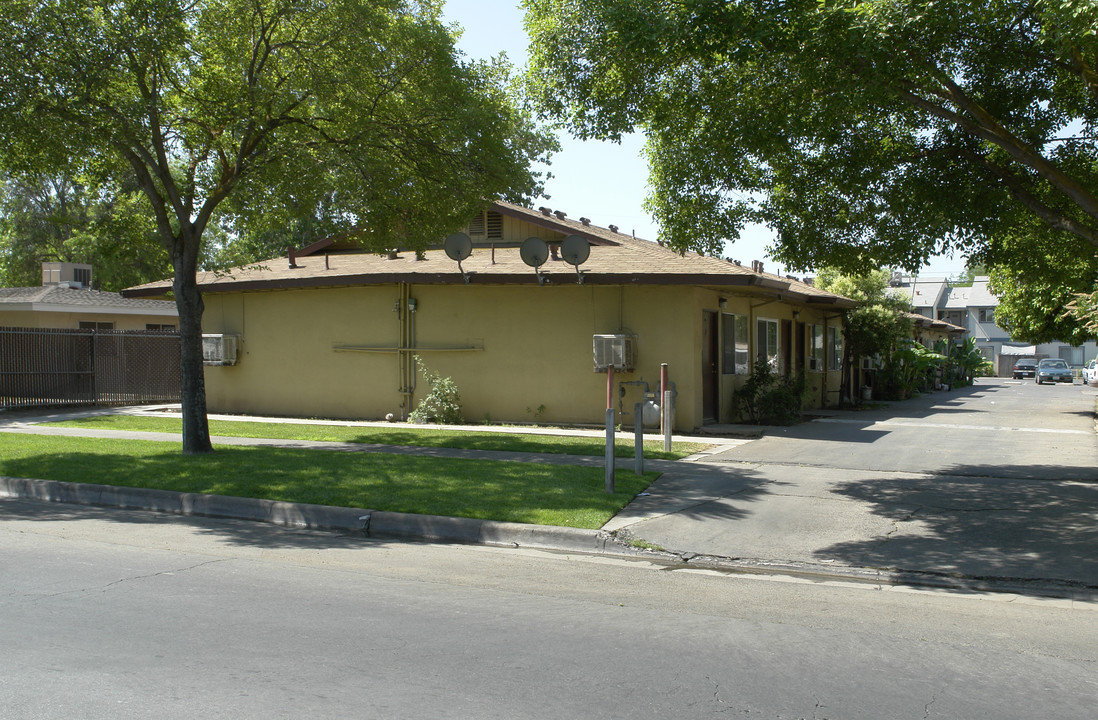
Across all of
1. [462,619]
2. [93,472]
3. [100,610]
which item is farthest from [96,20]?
[462,619]

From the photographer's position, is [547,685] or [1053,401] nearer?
[547,685]

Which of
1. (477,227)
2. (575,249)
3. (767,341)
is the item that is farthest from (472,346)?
(767,341)

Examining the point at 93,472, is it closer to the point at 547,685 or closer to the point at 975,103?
the point at 547,685

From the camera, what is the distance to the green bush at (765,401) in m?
17.7

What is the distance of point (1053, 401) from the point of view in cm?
2858

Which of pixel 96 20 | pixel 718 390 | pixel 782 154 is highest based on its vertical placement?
pixel 96 20

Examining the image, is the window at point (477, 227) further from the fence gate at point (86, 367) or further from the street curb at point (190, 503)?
the street curb at point (190, 503)

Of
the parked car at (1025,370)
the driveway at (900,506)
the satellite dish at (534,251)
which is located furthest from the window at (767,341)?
the parked car at (1025,370)

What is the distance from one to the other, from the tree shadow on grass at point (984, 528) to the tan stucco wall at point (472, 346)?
5.92 m

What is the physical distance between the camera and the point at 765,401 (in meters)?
17.7

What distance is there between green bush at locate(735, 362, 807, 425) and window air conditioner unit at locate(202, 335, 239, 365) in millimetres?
11041

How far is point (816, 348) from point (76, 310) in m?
21.3

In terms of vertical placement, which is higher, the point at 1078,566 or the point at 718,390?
the point at 718,390

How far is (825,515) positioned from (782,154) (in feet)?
15.5
